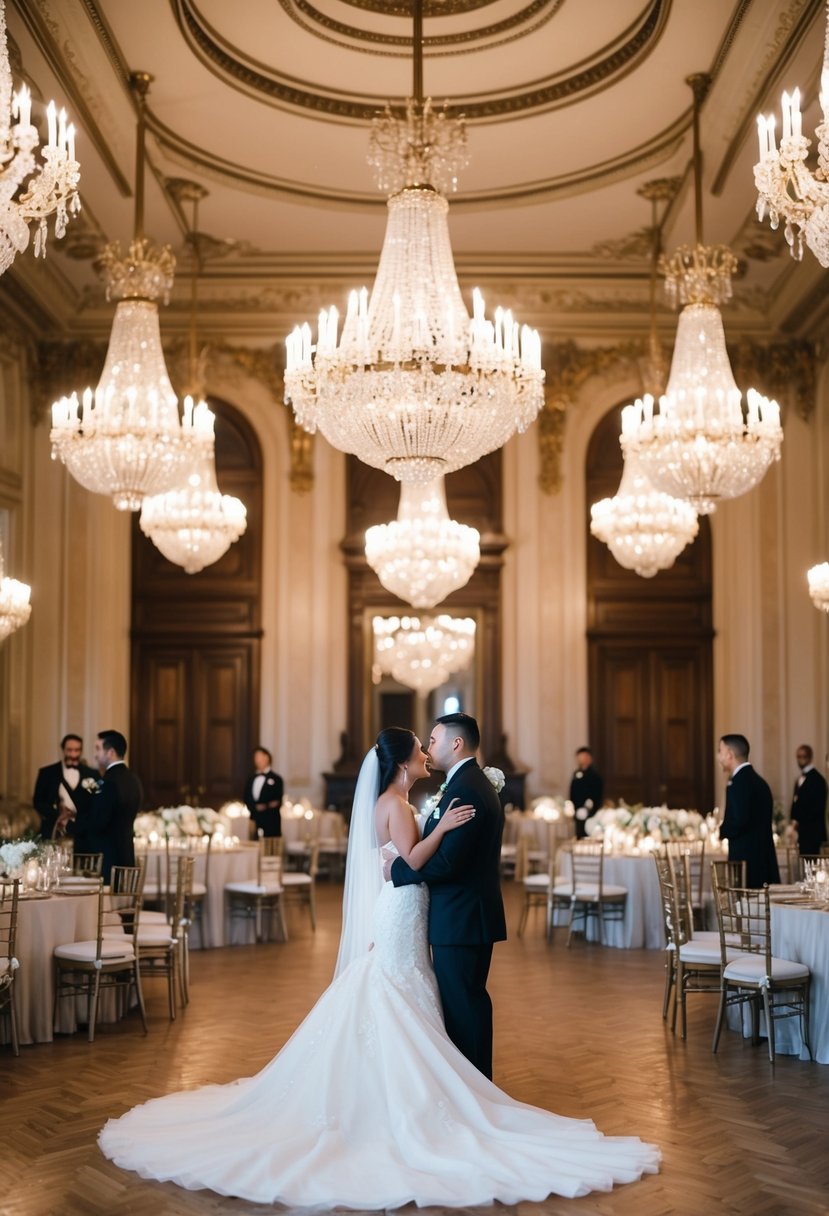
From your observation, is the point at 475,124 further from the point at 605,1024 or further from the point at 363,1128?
the point at 363,1128

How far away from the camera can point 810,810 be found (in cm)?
1283

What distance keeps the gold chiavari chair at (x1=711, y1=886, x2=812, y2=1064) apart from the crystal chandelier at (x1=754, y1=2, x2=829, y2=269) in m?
3.36

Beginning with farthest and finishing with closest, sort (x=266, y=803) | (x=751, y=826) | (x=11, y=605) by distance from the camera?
1. (x=266, y=803)
2. (x=11, y=605)
3. (x=751, y=826)

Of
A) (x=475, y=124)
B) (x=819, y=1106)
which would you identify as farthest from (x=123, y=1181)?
(x=475, y=124)

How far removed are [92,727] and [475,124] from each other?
8.34m

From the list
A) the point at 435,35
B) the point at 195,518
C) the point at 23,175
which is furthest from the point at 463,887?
the point at 195,518

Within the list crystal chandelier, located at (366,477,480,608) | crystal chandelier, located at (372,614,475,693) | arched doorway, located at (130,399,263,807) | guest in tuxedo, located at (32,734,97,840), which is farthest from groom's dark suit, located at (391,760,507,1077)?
arched doorway, located at (130,399,263,807)

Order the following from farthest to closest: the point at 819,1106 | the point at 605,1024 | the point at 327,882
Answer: the point at 327,882 < the point at 605,1024 < the point at 819,1106

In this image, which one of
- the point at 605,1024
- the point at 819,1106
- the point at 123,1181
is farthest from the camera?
the point at 605,1024

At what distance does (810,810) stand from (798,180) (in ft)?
27.7

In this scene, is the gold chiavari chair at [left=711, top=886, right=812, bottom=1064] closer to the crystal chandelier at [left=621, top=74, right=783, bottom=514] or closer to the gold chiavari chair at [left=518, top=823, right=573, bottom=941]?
the gold chiavari chair at [left=518, top=823, right=573, bottom=941]

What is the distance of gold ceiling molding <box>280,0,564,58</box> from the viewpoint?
32.9 ft

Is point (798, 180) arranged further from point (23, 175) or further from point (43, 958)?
point (43, 958)

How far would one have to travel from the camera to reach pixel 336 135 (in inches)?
484
